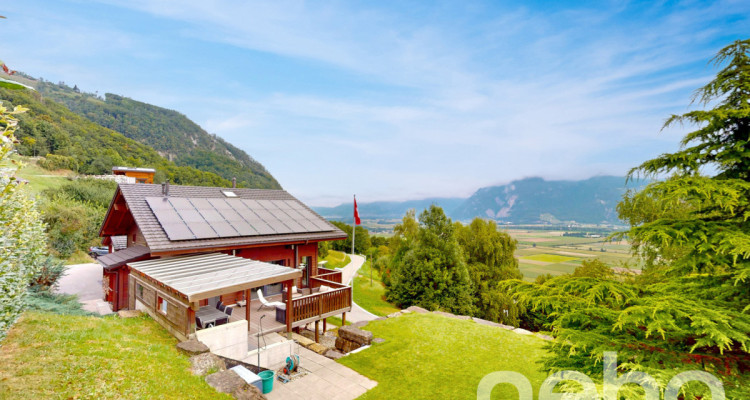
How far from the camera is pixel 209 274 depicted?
28.6 feet

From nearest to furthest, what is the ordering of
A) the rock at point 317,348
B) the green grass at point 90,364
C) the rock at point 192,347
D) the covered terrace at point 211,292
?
1. the green grass at point 90,364
2. the rock at point 192,347
3. the covered terrace at point 211,292
4. the rock at point 317,348

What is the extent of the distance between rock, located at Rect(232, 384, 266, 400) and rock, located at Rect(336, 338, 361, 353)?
4928mm

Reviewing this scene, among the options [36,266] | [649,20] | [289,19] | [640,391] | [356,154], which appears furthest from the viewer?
[356,154]

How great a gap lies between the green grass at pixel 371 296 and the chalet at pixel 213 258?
23.9 ft

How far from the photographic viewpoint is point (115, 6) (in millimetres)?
25312

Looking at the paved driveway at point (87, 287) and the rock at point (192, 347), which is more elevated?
the rock at point (192, 347)

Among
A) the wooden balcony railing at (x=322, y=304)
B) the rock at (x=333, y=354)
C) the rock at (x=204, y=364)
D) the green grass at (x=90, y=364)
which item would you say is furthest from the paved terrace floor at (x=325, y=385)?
the green grass at (x=90, y=364)

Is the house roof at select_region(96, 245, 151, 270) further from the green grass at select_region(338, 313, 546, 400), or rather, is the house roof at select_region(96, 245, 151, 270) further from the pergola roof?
the green grass at select_region(338, 313, 546, 400)

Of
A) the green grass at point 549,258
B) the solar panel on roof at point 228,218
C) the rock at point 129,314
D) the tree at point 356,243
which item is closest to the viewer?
the rock at point 129,314

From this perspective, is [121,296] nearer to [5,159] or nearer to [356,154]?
[5,159]

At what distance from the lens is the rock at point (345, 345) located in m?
10.9

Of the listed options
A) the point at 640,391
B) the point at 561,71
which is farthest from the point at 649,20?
the point at 640,391

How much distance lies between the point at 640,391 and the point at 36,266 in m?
15.4

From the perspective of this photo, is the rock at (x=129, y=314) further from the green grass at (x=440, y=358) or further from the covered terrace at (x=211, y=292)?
the green grass at (x=440, y=358)
